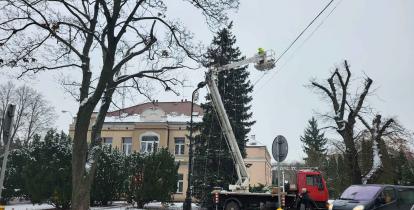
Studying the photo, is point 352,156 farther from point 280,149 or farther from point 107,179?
point 280,149

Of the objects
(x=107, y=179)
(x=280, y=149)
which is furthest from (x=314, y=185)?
(x=280, y=149)

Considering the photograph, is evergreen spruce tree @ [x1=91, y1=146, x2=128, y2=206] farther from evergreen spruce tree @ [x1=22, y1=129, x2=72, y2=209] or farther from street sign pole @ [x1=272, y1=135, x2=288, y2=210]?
street sign pole @ [x1=272, y1=135, x2=288, y2=210]

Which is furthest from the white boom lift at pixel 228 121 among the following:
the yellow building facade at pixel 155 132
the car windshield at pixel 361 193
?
the yellow building facade at pixel 155 132

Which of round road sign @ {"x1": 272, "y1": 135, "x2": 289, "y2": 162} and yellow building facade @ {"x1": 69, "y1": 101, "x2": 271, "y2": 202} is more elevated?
yellow building facade @ {"x1": 69, "y1": 101, "x2": 271, "y2": 202}

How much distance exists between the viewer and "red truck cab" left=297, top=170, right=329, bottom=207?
2556 cm

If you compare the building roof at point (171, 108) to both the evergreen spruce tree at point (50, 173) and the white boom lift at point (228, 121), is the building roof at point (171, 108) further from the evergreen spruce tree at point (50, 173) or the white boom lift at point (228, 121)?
the white boom lift at point (228, 121)

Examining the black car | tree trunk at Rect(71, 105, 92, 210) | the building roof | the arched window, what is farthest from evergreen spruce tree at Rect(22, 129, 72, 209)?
the building roof

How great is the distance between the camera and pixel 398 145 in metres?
36.8

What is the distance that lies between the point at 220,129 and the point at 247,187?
36.2 ft

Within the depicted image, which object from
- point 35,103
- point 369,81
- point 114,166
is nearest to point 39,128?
point 35,103

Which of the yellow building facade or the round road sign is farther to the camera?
the yellow building facade

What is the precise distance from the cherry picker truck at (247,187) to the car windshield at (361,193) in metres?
8.78

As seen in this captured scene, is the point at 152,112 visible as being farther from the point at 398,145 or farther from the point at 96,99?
the point at 96,99

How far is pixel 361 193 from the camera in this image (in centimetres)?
1476
